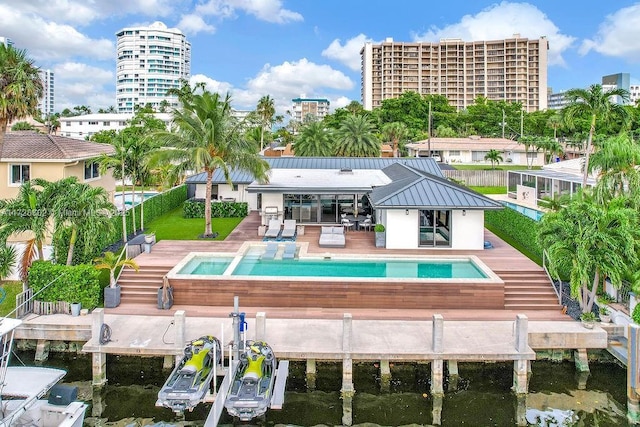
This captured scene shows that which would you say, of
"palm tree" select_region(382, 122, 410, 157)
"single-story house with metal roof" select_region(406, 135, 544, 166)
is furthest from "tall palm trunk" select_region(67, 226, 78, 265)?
"palm tree" select_region(382, 122, 410, 157)

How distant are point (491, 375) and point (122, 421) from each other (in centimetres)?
1025

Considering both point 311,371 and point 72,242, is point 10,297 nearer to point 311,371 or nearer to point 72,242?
point 72,242

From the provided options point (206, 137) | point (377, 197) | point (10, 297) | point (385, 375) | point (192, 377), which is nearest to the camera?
point (192, 377)

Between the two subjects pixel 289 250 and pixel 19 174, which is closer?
pixel 289 250

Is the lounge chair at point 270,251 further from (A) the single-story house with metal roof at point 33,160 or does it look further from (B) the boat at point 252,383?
(A) the single-story house with metal roof at point 33,160

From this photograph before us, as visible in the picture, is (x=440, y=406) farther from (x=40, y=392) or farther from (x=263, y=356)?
(x=40, y=392)

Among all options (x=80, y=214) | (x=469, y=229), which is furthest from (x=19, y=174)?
(x=469, y=229)

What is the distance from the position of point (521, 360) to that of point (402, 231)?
1051cm

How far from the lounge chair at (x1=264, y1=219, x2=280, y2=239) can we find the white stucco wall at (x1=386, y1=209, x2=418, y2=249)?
5691 mm

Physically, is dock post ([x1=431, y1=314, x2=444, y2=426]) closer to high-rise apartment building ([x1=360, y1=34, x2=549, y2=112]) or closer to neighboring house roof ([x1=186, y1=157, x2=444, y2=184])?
neighboring house roof ([x1=186, y1=157, x2=444, y2=184])

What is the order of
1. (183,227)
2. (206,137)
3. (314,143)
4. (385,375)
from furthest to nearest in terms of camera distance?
1. (314,143)
2. (183,227)
3. (206,137)
4. (385,375)

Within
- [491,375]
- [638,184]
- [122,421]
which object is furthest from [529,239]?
[122,421]

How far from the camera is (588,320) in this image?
16.1 m

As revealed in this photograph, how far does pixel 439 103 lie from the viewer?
322 ft
